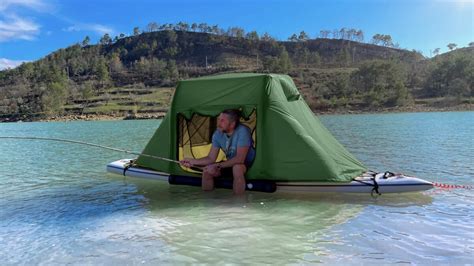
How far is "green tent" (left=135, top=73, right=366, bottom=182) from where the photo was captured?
9719mm

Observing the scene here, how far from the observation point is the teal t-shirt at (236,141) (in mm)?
9922

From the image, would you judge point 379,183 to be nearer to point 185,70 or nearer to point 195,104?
point 195,104

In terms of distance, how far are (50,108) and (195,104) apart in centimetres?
12754

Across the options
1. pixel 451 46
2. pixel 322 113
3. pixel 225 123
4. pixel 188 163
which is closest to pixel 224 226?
pixel 225 123

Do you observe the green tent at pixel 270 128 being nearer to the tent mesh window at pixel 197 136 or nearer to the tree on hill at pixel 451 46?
the tent mesh window at pixel 197 136

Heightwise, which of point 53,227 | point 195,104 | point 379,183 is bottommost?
point 53,227

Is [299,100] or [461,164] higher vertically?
[299,100]

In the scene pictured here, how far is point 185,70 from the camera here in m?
190

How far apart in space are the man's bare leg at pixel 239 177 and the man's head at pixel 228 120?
91cm

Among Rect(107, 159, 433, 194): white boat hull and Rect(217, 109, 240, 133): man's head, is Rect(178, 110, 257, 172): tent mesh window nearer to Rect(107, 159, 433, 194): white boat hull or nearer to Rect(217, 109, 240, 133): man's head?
Rect(217, 109, 240, 133): man's head

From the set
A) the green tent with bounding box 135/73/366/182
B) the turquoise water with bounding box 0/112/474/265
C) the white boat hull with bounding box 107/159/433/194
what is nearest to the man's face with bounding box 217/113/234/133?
the green tent with bounding box 135/73/366/182

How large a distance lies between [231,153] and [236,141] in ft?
1.36

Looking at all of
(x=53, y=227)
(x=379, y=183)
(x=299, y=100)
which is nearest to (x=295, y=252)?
(x=379, y=183)

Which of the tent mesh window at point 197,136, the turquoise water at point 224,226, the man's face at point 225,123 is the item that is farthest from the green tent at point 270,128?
the tent mesh window at point 197,136
